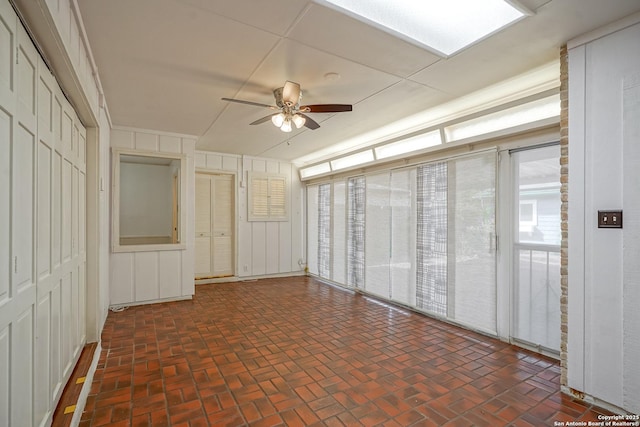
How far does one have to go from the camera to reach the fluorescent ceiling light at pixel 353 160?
507 cm

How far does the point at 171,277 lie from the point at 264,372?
116 inches

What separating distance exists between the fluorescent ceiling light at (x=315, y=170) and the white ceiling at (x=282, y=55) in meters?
2.19

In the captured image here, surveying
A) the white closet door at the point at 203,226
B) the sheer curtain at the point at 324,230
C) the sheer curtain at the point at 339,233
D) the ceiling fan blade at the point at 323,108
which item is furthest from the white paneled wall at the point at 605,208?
the white closet door at the point at 203,226

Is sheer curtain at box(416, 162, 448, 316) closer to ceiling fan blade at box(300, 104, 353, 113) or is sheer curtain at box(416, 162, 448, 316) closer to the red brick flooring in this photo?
the red brick flooring

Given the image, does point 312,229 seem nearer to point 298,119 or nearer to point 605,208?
point 298,119

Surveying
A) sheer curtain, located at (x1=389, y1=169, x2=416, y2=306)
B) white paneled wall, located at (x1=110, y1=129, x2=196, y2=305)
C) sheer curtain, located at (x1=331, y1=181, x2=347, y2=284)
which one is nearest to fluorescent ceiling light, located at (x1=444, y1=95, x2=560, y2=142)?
sheer curtain, located at (x1=389, y1=169, x2=416, y2=306)

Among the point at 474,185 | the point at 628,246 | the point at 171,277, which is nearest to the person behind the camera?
the point at 628,246

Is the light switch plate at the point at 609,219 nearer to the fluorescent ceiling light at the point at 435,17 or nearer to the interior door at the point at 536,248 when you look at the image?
the interior door at the point at 536,248

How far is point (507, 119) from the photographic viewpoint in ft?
10.5

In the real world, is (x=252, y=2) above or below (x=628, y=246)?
above

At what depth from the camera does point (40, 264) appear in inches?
68.9

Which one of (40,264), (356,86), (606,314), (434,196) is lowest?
(606,314)

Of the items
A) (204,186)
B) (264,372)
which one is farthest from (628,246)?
(204,186)

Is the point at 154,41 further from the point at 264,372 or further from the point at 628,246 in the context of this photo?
the point at 628,246
